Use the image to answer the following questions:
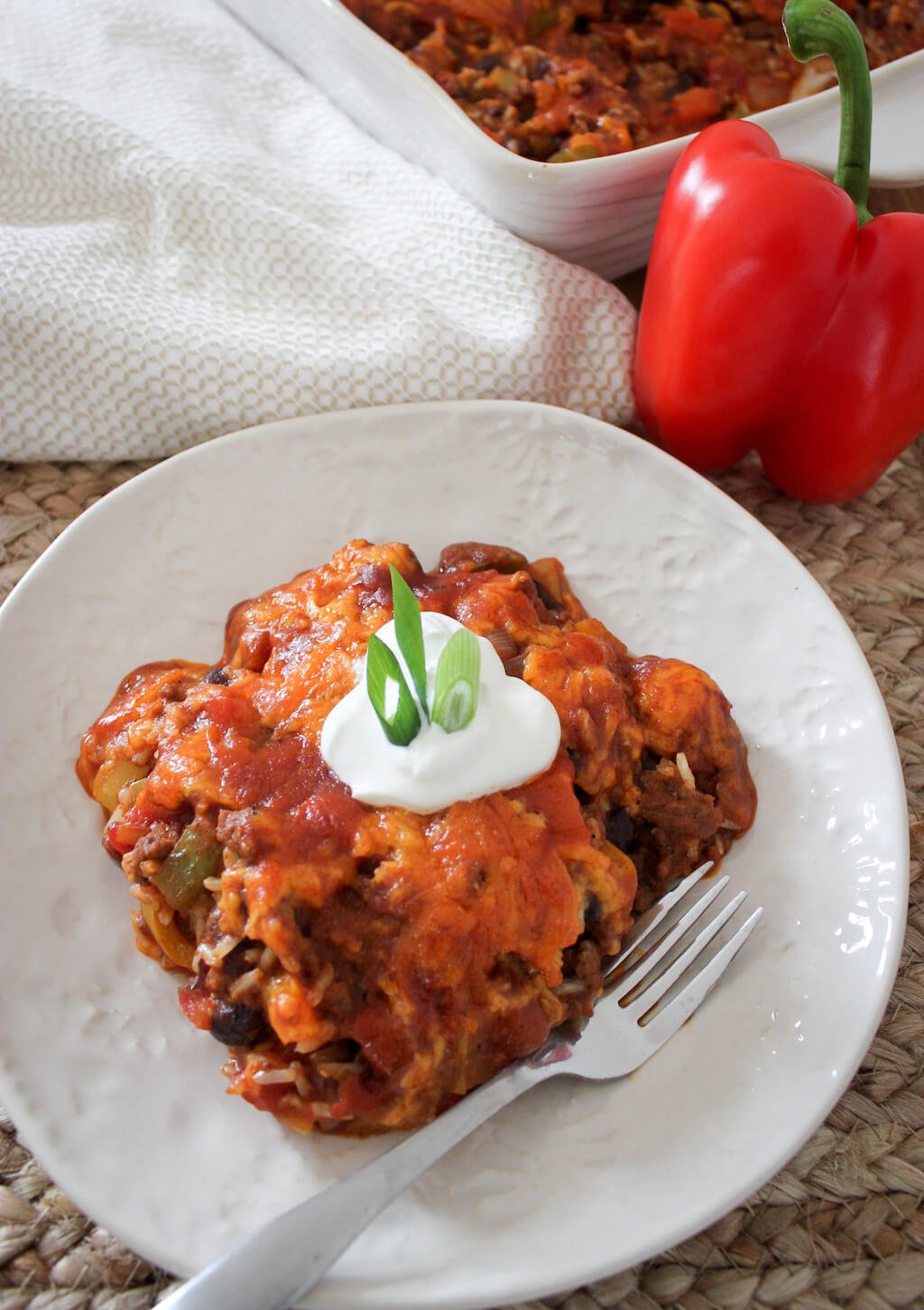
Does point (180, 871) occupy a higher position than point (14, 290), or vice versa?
point (14, 290)

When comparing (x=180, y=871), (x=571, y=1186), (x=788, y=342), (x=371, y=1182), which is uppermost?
(x=788, y=342)

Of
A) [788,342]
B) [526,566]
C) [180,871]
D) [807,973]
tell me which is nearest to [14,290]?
[526,566]

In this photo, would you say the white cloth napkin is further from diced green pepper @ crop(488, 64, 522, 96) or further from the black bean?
the black bean

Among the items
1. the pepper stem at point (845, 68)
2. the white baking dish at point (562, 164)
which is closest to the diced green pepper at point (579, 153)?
the white baking dish at point (562, 164)

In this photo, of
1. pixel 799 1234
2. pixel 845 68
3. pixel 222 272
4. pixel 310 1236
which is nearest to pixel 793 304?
pixel 845 68

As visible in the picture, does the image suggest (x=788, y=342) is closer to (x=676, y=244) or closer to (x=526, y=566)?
(x=676, y=244)

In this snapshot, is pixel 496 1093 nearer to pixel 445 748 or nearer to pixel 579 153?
pixel 445 748

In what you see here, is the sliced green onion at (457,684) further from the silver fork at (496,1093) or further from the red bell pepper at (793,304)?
the red bell pepper at (793,304)
